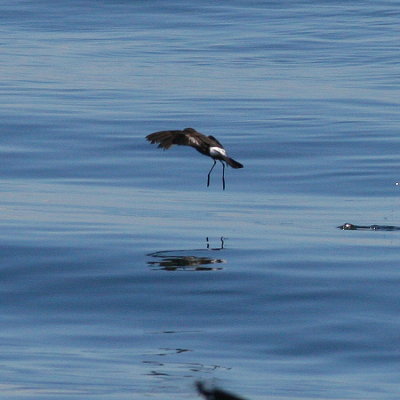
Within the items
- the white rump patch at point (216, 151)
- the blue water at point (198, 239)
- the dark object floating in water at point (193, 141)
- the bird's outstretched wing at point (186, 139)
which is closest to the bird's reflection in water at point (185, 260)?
the blue water at point (198, 239)

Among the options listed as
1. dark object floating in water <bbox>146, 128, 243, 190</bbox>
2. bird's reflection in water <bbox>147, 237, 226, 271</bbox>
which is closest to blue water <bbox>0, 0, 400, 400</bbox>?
bird's reflection in water <bbox>147, 237, 226, 271</bbox>

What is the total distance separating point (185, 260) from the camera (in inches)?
572

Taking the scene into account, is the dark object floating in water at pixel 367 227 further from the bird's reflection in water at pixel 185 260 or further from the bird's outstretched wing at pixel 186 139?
the bird's outstretched wing at pixel 186 139

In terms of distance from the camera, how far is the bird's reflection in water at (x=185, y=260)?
14.1 meters

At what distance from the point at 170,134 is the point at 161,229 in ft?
9.03

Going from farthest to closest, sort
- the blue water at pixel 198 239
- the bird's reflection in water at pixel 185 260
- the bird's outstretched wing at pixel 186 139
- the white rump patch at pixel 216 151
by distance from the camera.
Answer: the bird's reflection in water at pixel 185 260 < the bird's outstretched wing at pixel 186 139 < the white rump patch at pixel 216 151 < the blue water at pixel 198 239

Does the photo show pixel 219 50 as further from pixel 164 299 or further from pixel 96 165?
pixel 164 299

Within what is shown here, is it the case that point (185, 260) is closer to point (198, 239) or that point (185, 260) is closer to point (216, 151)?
point (198, 239)

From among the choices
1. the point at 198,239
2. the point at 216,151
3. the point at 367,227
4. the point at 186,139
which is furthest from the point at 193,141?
the point at 367,227

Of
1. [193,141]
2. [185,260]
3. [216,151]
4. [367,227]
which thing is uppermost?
[193,141]

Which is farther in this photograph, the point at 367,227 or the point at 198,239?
the point at 367,227

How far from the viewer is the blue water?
10.5 meters

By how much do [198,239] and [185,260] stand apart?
153 cm

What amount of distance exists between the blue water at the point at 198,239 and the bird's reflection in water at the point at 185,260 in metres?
0.03
